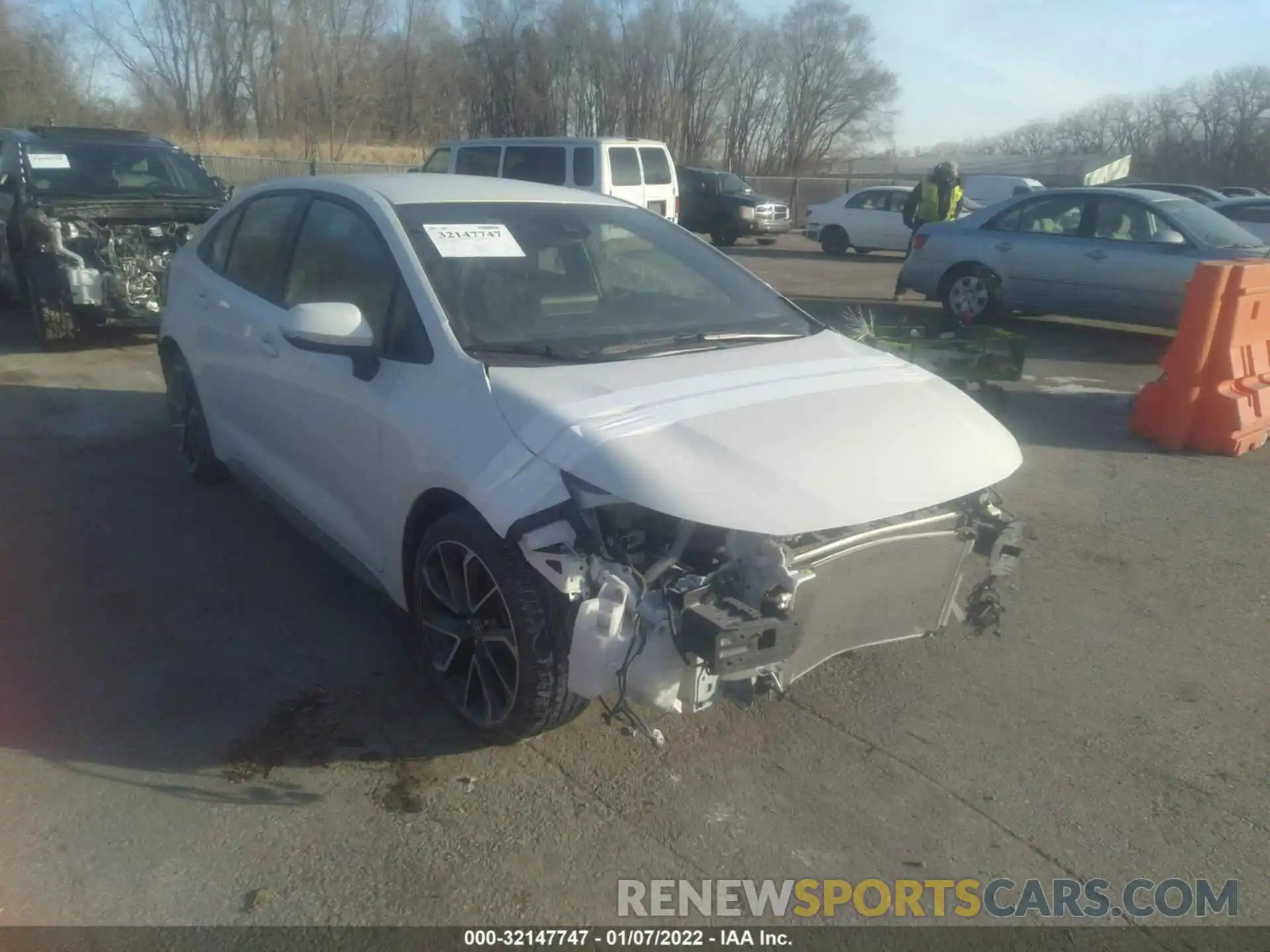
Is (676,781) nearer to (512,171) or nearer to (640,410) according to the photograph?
(640,410)

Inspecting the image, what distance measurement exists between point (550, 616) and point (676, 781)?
27.1 inches

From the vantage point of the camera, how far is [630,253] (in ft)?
14.2

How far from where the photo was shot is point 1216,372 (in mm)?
6832

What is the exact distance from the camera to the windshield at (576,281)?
365cm

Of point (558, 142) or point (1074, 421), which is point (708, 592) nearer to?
point (1074, 421)

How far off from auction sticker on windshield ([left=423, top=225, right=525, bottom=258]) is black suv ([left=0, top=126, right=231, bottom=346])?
621 cm

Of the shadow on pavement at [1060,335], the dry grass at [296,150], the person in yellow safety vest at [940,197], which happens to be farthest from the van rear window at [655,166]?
the dry grass at [296,150]

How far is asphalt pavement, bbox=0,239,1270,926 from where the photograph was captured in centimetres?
286

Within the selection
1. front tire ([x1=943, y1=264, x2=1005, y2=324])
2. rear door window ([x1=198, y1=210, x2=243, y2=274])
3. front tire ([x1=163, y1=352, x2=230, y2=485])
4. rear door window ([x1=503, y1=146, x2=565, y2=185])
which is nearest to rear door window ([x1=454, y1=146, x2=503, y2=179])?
rear door window ([x1=503, y1=146, x2=565, y2=185])

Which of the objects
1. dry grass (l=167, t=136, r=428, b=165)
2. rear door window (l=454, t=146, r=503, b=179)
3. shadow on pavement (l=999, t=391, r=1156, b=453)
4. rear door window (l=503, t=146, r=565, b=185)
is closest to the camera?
shadow on pavement (l=999, t=391, r=1156, b=453)

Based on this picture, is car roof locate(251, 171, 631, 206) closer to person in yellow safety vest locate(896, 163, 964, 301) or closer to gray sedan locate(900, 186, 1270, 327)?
gray sedan locate(900, 186, 1270, 327)

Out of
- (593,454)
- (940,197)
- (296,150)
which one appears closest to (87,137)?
(940,197)

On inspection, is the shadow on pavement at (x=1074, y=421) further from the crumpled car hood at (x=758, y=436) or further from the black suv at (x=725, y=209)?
the black suv at (x=725, y=209)

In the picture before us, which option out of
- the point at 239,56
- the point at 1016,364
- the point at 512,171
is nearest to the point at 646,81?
the point at 239,56
